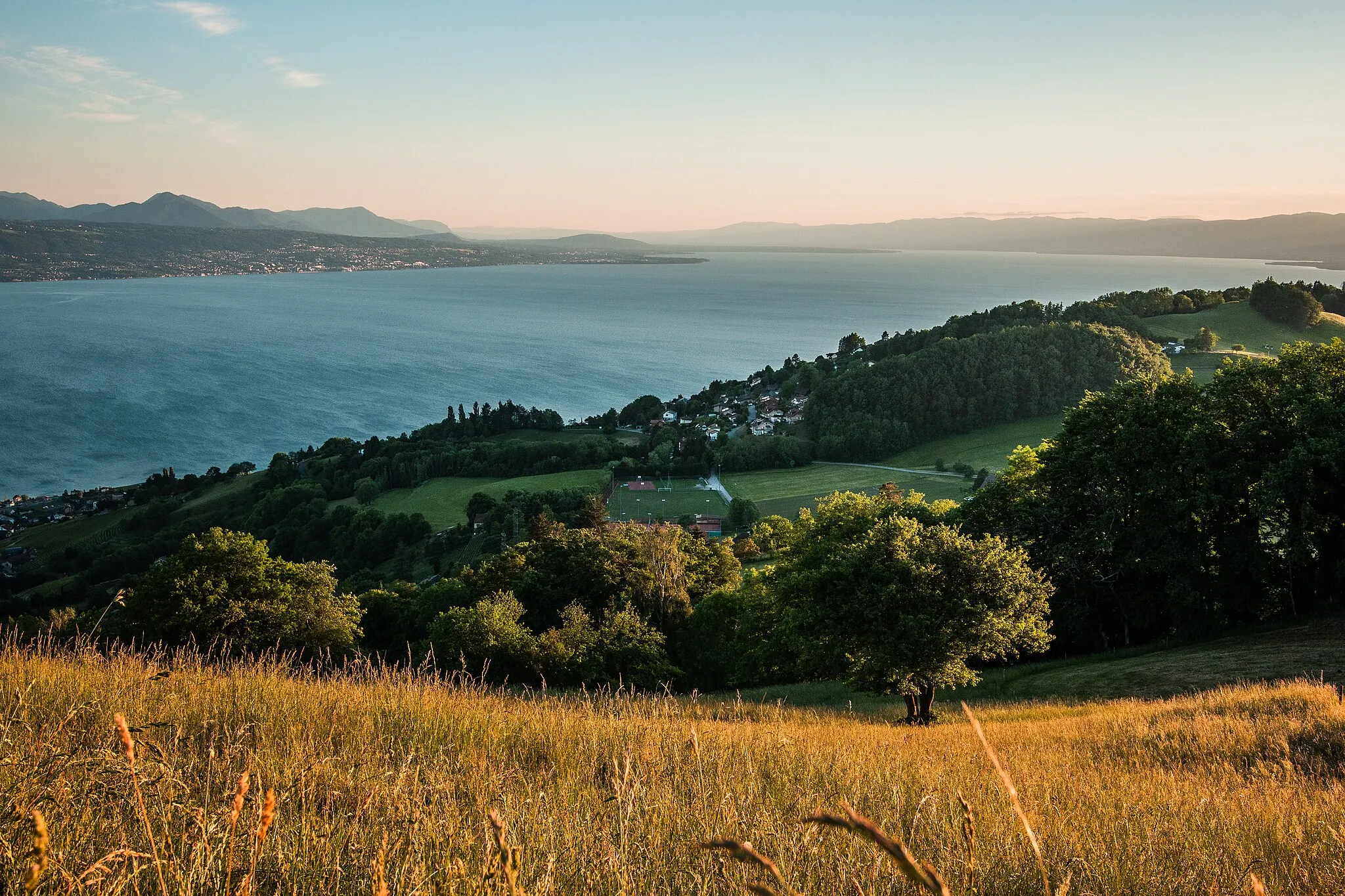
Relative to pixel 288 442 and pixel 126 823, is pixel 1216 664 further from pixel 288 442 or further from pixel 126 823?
pixel 288 442

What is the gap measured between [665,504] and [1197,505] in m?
63.9

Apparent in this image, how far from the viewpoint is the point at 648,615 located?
37094mm

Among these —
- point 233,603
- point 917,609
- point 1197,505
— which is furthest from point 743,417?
point 917,609

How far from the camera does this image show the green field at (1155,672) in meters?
18.3

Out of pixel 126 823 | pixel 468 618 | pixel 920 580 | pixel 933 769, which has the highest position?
pixel 126 823

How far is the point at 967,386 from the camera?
4552 inches

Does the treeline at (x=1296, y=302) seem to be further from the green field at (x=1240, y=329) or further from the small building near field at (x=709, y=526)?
the small building near field at (x=709, y=526)

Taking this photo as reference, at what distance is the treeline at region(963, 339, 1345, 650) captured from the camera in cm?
2355

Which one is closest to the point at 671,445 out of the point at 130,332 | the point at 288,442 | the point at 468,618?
the point at 288,442

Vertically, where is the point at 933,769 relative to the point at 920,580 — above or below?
above

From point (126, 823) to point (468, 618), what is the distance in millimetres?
25397

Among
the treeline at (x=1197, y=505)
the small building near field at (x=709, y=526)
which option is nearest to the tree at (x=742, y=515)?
the small building near field at (x=709, y=526)

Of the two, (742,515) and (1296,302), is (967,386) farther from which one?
(742,515)

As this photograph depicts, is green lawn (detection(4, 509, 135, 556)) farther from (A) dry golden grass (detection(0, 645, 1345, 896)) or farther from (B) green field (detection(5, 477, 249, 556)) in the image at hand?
(A) dry golden grass (detection(0, 645, 1345, 896))
